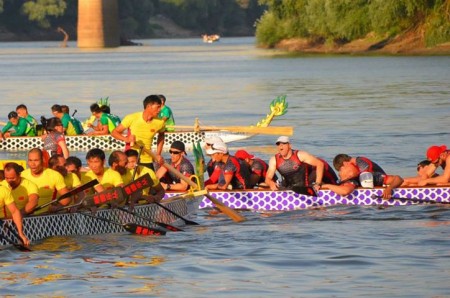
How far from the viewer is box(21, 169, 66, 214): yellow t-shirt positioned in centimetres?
1759

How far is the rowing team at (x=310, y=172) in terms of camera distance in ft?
68.6

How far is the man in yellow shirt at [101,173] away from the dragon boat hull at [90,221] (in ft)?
1.18

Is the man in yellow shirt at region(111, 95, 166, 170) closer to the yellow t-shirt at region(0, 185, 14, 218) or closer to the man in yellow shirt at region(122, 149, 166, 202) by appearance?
the man in yellow shirt at region(122, 149, 166, 202)

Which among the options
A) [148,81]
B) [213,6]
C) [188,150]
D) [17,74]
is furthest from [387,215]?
[213,6]

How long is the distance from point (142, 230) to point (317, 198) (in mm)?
3675

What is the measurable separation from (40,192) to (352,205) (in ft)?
18.9

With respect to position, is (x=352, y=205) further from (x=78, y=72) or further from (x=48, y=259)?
(x=78, y=72)

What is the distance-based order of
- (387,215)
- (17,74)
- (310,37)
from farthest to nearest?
(310,37) < (17,74) < (387,215)

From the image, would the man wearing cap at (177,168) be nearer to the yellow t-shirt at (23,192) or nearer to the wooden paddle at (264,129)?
the yellow t-shirt at (23,192)

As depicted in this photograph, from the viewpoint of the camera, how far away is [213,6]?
644 feet

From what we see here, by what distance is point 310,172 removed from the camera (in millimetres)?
21141

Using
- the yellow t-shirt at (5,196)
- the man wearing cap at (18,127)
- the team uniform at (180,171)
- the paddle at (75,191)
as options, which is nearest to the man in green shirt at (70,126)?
the man wearing cap at (18,127)

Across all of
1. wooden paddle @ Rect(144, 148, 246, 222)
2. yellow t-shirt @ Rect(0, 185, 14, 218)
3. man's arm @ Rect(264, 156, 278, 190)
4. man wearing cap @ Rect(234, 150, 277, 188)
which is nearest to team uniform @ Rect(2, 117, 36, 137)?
man wearing cap @ Rect(234, 150, 277, 188)

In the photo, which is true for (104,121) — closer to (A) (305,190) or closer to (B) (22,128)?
(B) (22,128)
